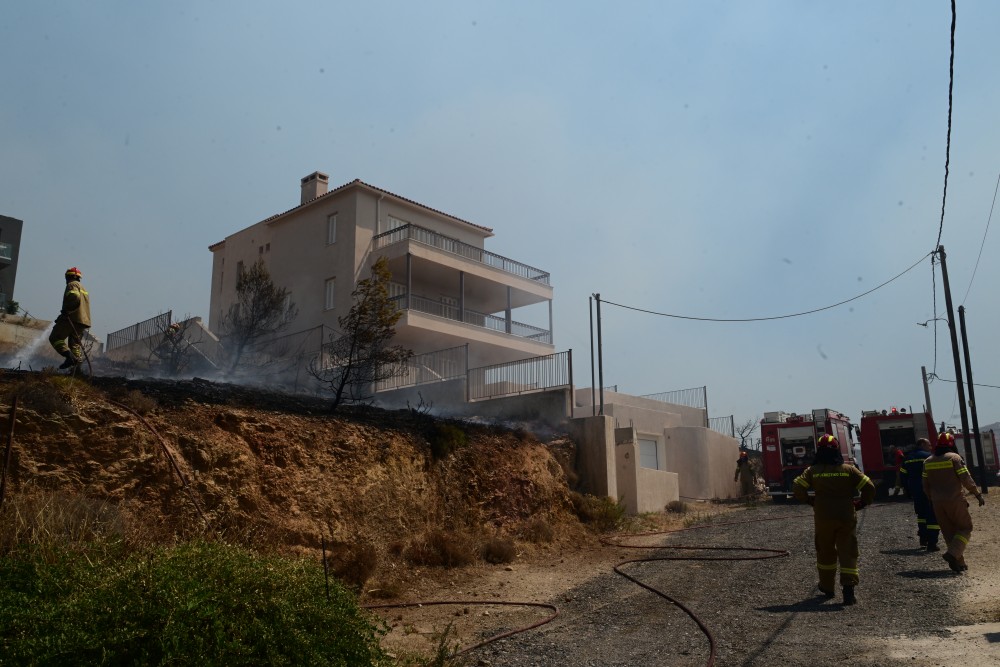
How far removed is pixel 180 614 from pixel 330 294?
26.3 meters

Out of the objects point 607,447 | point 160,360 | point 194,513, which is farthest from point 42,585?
point 160,360

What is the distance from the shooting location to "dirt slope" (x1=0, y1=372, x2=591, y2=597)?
947 cm

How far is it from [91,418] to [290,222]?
2481cm

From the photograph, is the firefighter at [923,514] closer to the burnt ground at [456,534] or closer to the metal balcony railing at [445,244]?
the burnt ground at [456,534]

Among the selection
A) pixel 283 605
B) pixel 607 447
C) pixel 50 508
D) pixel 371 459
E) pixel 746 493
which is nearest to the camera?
pixel 283 605

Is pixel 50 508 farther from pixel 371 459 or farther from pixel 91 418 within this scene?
pixel 371 459

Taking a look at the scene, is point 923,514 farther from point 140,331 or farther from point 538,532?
point 140,331

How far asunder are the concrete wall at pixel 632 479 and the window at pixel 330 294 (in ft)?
48.2

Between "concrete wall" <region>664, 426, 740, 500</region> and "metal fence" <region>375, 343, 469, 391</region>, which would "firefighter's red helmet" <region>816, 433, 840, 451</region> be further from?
"concrete wall" <region>664, 426, 740, 500</region>

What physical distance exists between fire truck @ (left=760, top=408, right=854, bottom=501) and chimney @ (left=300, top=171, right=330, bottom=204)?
66.5ft

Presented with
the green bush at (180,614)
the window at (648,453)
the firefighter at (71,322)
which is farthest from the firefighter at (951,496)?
the window at (648,453)

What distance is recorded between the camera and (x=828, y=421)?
25.2 m

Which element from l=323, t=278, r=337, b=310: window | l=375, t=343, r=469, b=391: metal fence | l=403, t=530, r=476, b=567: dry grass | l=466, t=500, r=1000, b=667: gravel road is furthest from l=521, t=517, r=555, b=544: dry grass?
l=323, t=278, r=337, b=310: window

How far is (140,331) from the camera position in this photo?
29.5 m
